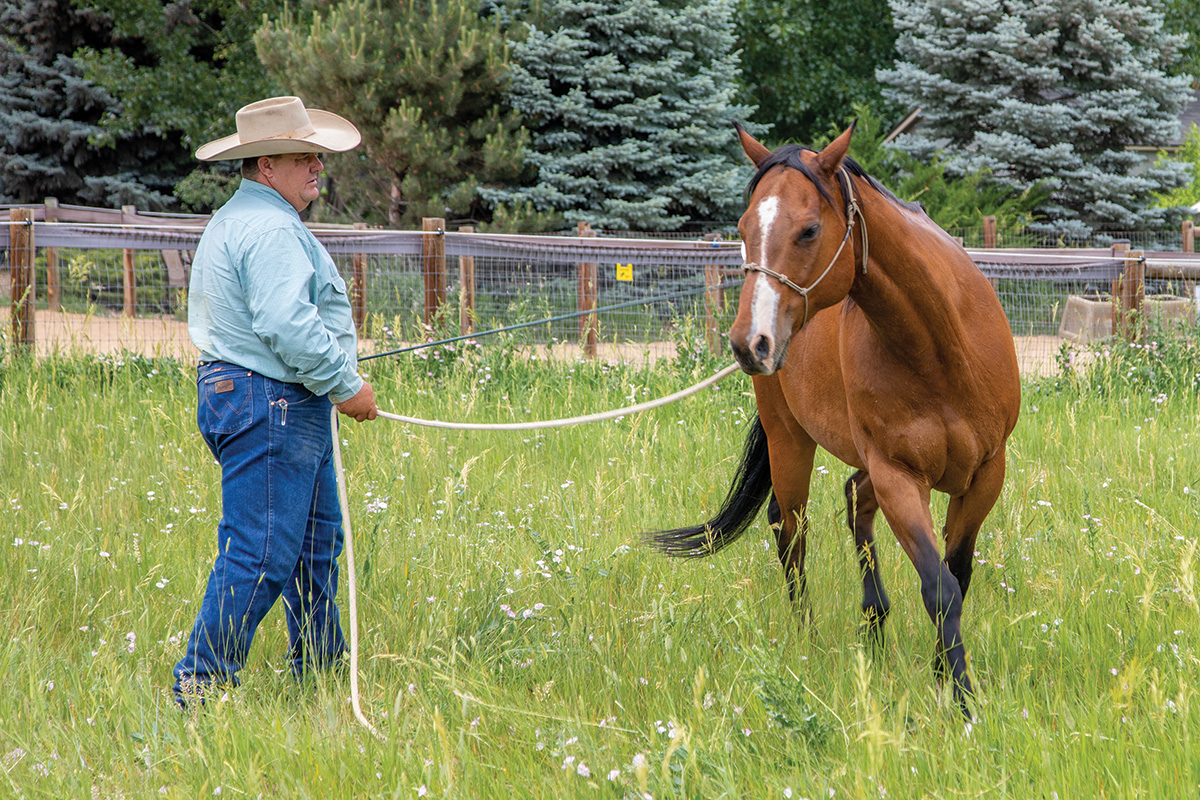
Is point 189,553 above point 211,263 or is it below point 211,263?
below

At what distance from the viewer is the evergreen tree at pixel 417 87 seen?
15.5 m

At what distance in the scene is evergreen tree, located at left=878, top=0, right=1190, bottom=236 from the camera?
1842 centimetres

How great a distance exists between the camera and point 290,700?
3053mm

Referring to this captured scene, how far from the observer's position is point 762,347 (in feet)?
8.72

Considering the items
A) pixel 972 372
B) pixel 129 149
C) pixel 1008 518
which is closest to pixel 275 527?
pixel 972 372

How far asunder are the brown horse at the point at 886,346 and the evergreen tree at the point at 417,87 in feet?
42.1

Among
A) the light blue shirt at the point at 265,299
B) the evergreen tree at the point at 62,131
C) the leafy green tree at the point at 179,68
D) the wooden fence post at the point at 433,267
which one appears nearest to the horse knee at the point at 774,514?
the light blue shirt at the point at 265,299

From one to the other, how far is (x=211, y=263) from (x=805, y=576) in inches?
96.9

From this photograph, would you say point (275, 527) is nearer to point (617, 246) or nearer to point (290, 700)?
point (290, 700)

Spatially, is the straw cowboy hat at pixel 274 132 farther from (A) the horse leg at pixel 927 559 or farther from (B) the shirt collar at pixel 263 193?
(A) the horse leg at pixel 927 559

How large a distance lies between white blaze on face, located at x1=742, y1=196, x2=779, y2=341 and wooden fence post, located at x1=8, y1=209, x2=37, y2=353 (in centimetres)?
708

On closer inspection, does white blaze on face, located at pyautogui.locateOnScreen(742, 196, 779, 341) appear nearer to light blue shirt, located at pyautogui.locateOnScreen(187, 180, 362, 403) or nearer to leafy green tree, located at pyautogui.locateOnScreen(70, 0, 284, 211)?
light blue shirt, located at pyautogui.locateOnScreen(187, 180, 362, 403)

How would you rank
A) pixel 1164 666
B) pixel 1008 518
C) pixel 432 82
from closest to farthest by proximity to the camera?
pixel 1164 666 < pixel 1008 518 < pixel 432 82

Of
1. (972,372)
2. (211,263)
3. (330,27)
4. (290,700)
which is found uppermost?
(330,27)
